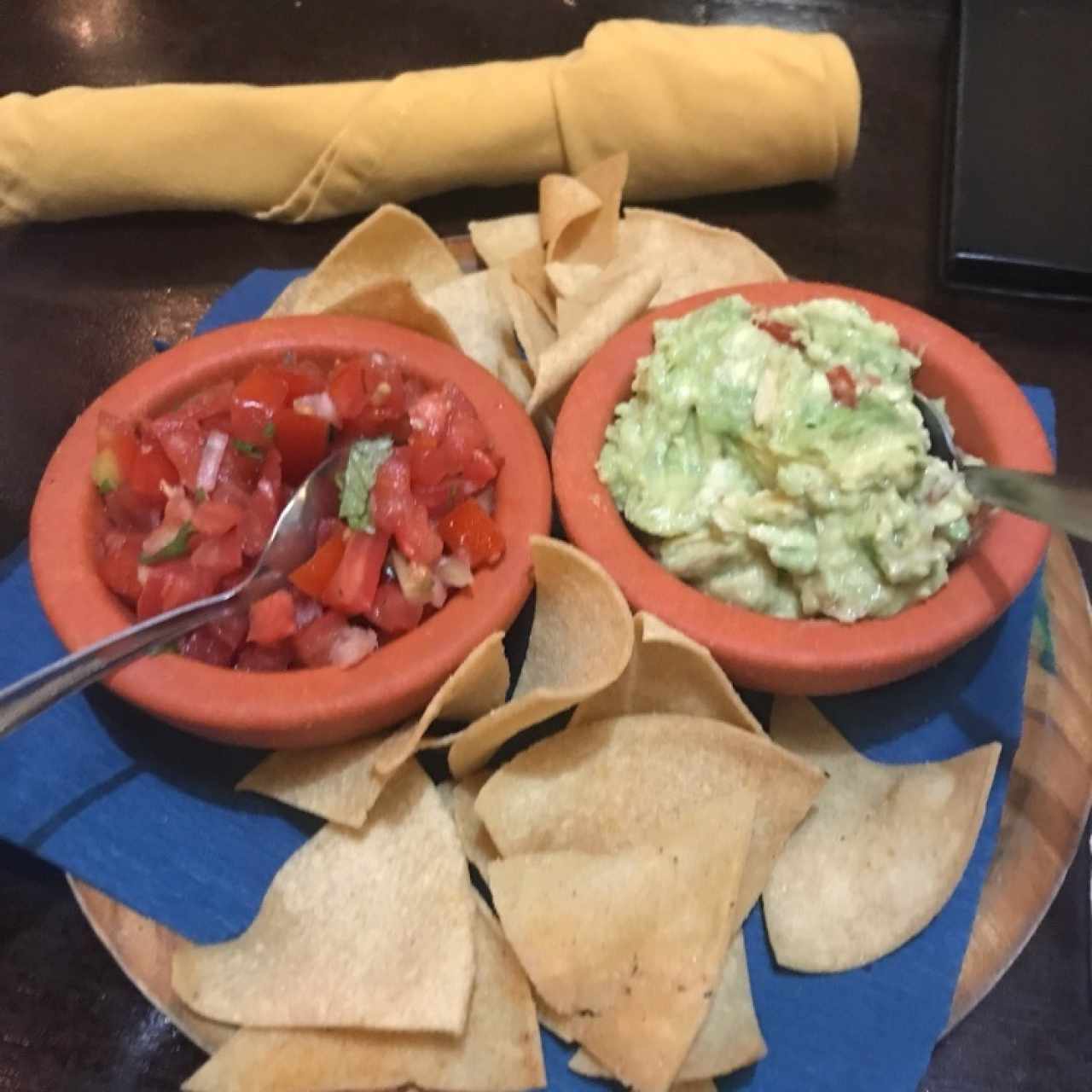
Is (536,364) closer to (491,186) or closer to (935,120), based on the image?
(491,186)

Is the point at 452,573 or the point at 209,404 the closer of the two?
the point at 452,573

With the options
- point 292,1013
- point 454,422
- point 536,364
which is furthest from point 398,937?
point 536,364

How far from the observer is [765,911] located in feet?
4.40

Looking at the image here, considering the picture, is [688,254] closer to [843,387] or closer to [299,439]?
[843,387]

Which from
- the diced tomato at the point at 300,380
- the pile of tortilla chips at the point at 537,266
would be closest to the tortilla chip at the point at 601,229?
the pile of tortilla chips at the point at 537,266

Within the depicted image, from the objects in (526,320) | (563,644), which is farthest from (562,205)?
(563,644)

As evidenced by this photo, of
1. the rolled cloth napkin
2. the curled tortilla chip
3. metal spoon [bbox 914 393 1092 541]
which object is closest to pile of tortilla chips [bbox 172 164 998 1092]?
metal spoon [bbox 914 393 1092 541]

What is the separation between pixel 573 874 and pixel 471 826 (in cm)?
15

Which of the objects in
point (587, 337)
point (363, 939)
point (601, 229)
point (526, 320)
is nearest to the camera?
point (363, 939)

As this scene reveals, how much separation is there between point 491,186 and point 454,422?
86 centimetres

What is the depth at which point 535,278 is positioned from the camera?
5.90 ft

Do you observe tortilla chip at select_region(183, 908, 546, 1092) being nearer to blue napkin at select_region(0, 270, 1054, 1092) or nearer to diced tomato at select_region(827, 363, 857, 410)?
blue napkin at select_region(0, 270, 1054, 1092)

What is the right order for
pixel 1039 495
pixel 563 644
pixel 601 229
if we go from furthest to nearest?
1. pixel 601 229
2. pixel 563 644
3. pixel 1039 495

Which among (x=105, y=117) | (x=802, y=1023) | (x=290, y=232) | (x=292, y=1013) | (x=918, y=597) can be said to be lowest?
(x=802, y=1023)
